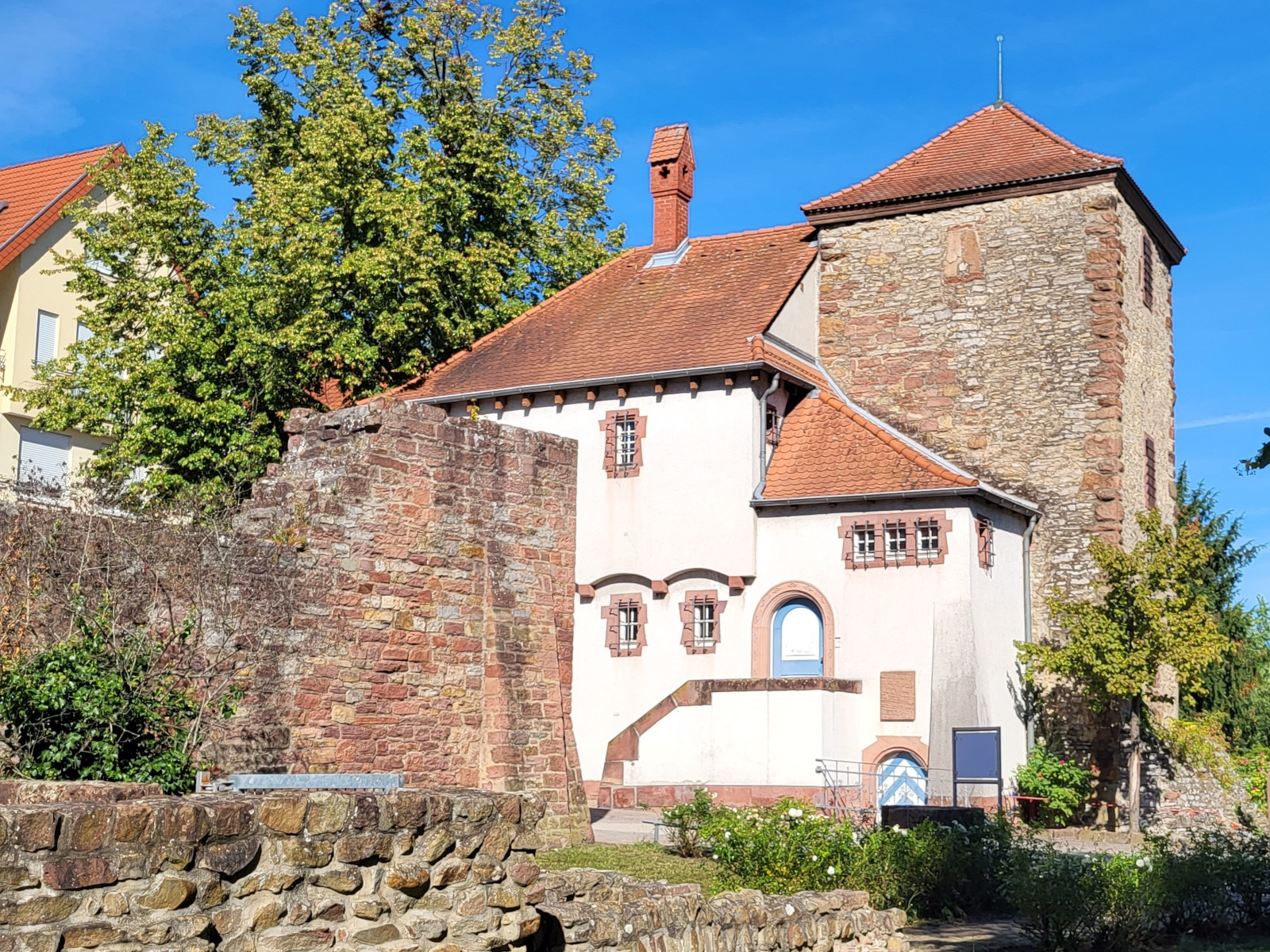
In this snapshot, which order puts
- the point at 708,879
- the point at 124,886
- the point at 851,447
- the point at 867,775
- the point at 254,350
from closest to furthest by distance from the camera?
the point at 124,886 → the point at 708,879 → the point at 867,775 → the point at 851,447 → the point at 254,350

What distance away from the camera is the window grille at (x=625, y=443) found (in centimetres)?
2511

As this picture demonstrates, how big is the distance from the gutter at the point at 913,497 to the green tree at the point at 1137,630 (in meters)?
1.46

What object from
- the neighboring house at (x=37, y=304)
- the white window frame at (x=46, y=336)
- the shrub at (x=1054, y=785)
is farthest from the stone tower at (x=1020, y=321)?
the white window frame at (x=46, y=336)

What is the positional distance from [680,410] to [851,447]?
286cm

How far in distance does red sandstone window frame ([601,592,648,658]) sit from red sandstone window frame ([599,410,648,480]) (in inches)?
80.0

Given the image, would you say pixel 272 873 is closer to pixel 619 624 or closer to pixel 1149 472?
pixel 619 624

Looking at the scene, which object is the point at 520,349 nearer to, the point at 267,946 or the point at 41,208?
the point at 41,208

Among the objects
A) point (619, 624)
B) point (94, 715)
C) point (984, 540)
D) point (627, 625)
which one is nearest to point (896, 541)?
point (984, 540)

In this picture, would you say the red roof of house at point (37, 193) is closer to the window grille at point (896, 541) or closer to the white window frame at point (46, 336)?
the white window frame at point (46, 336)

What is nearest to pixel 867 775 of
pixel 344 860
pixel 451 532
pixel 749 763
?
pixel 749 763

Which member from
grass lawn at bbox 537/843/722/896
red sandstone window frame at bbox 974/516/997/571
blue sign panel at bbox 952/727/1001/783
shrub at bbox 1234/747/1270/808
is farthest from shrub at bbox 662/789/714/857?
red sandstone window frame at bbox 974/516/997/571

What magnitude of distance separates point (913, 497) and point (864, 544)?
1.05 meters

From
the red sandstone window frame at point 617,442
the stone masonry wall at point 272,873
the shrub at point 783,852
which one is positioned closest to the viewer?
the stone masonry wall at point 272,873

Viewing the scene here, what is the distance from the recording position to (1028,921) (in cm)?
Result: 1138
